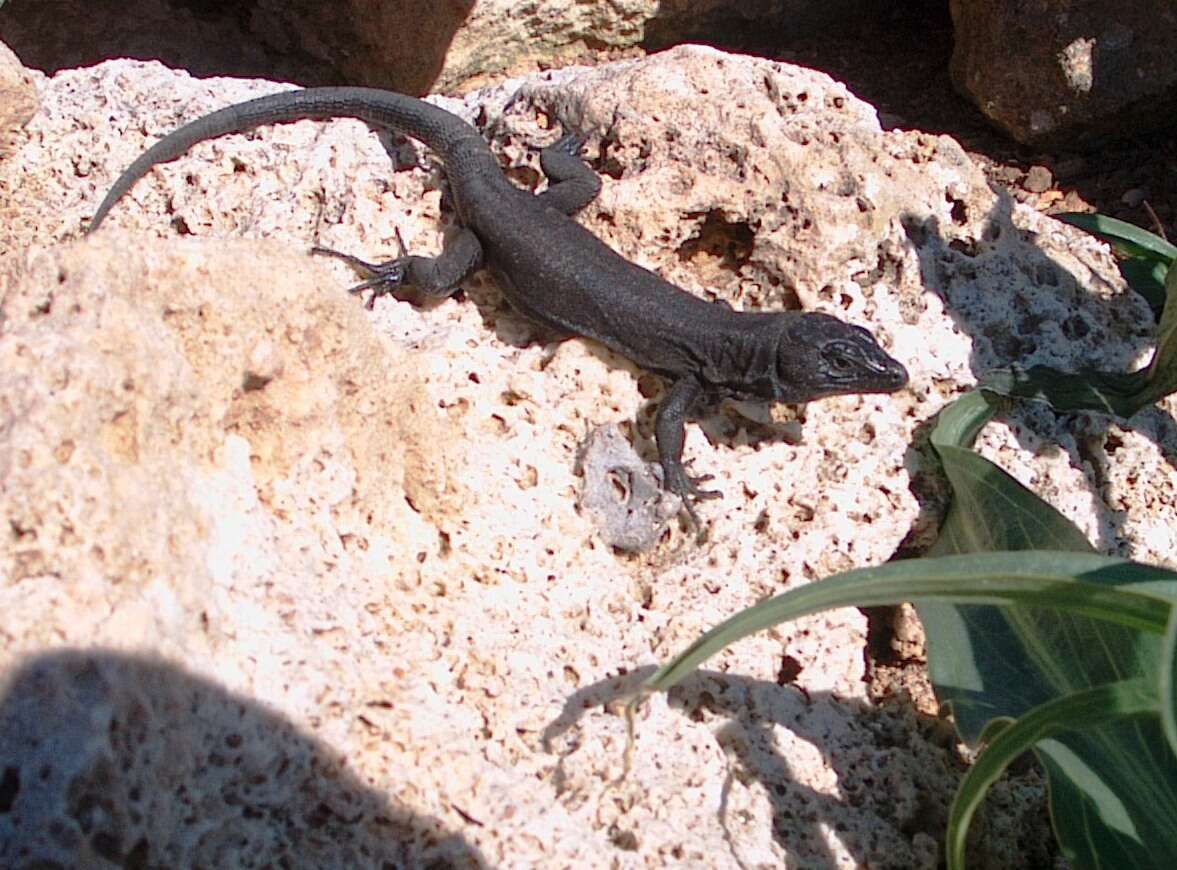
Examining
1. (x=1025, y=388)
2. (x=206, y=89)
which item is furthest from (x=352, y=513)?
(x=206, y=89)

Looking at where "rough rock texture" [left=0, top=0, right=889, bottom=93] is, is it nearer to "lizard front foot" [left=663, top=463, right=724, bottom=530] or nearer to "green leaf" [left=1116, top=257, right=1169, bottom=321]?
"green leaf" [left=1116, top=257, right=1169, bottom=321]

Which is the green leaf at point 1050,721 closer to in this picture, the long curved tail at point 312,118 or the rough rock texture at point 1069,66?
the long curved tail at point 312,118

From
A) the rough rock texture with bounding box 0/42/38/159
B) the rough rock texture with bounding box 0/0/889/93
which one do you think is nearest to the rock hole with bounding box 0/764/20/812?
the rough rock texture with bounding box 0/42/38/159

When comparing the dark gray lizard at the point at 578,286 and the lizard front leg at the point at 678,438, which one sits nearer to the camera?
the lizard front leg at the point at 678,438

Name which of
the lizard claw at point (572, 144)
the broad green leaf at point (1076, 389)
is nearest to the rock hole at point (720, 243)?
the lizard claw at point (572, 144)

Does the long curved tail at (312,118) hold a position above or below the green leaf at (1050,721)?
above

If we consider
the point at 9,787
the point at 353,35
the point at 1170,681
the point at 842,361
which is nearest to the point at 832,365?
the point at 842,361

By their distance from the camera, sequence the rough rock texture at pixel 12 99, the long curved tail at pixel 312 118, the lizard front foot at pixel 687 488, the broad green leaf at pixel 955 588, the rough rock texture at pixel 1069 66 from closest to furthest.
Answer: the broad green leaf at pixel 955 588 → the lizard front foot at pixel 687 488 → the long curved tail at pixel 312 118 → the rough rock texture at pixel 12 99 → the rough rock texture at pixel 1069 66
